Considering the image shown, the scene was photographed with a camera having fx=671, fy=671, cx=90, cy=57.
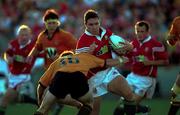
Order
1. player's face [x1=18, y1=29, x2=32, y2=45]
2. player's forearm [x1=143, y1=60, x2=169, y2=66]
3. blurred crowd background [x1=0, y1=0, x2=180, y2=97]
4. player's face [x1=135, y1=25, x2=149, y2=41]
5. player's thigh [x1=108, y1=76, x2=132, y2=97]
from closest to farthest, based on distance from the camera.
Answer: player's thigh [x1=108, y1=76, x2=132, y2=97]
player's forearm [x1=143, y1=60, x2=169, y2=66]
player's face [x1=135, y1=25, x2=149, y2=41]
player's face [x1=18, y1=29, x2=32, y2=45]
blurred crowd background [x1=0, y1=0, x2=180, y2=97]

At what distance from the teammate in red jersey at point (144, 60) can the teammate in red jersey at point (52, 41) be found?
119cm

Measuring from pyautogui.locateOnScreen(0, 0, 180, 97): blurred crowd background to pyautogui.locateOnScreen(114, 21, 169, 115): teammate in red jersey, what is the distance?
596cm

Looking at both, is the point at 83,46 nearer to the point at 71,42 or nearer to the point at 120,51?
the point at 120,51

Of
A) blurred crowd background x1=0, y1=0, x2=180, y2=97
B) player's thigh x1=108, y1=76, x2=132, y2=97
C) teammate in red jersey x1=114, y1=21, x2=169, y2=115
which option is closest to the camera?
player's thigh x1=108, y1=76, x2=132, y2=97

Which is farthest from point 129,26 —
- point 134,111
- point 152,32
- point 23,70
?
point 134,111

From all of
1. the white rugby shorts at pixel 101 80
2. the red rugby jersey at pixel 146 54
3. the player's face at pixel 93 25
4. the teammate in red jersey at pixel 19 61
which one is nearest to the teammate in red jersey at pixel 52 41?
the teammate in red jersey at pixel 19 61

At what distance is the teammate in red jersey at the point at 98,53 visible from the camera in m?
10.6

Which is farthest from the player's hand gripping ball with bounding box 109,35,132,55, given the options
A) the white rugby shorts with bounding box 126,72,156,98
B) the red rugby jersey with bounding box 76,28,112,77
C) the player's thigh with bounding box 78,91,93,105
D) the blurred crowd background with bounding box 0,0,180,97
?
the blurred crowd background with bounding box 0,0,180,97

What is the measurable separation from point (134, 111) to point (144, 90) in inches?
45.1

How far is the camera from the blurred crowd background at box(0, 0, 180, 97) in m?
19.0

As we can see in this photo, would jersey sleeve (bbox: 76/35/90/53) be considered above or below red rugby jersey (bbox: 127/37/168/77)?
above

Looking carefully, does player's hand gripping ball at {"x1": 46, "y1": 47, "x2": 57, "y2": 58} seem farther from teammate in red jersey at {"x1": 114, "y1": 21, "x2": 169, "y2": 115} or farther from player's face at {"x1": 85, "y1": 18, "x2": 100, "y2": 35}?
player's face at {"x1": 85, "y1": 18, "x2": 100, "y2": 35}

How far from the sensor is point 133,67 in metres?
12.4

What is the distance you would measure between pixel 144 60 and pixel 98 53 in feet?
5.50
